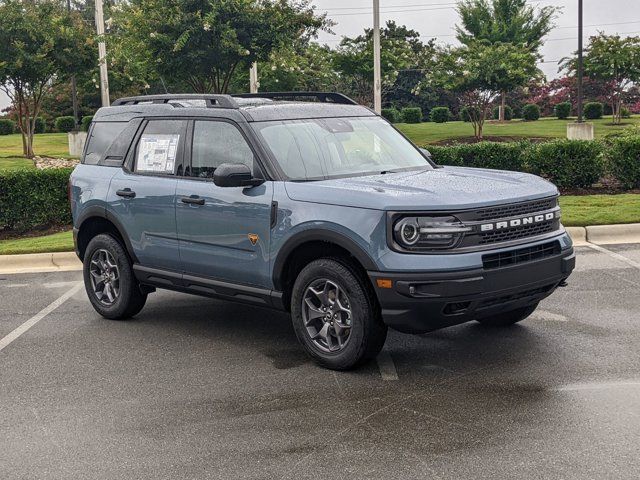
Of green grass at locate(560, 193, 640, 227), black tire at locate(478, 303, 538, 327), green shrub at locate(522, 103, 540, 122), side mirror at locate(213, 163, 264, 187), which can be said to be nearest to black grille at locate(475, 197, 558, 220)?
black tire at locate(478, 303, 538, 327)

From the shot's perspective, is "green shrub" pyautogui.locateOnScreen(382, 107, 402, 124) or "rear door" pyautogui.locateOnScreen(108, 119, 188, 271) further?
"green shrub" pyautogui.locateOnScreen(382, 107, 402, 124)

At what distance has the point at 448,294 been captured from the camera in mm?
5668

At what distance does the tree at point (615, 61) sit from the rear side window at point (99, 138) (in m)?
32.3

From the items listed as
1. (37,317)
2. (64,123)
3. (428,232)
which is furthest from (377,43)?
(64,123)

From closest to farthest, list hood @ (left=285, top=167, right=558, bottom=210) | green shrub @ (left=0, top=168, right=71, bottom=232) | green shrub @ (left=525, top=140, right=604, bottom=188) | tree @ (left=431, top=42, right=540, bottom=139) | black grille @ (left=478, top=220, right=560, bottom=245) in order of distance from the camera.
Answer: hood @ (left=285, top=167, right=558, bottom=210) → black grille @ (left=478, top=220, right=560, bottom=245) → green shrub @ (left=0, top=168, right=71, bottom=232) → green shrub @ (left=525, top=140, right=604, bottom=188) → tree @ (left=431, top=42, right=540, bottom=139)

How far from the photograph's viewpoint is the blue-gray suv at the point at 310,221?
5773 mm

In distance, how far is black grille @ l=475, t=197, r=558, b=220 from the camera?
5.89 meters

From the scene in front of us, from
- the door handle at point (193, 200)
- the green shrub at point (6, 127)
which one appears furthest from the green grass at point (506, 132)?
the green shrub at point (6, 127)

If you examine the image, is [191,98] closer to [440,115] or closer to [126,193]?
[126,193]

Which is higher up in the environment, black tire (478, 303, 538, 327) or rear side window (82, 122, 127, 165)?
rear side window (82, 122, 127, 165)

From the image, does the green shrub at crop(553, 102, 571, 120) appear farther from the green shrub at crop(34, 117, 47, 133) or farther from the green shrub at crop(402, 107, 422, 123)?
the green shrub at crop(34, 117, 47, 133)

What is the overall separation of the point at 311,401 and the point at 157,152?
9.94 ft

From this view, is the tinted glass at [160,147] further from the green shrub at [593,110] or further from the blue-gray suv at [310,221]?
the green shrub at [593,110]

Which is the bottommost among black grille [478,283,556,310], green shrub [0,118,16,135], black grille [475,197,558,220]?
black grille [478,283,556,310]
